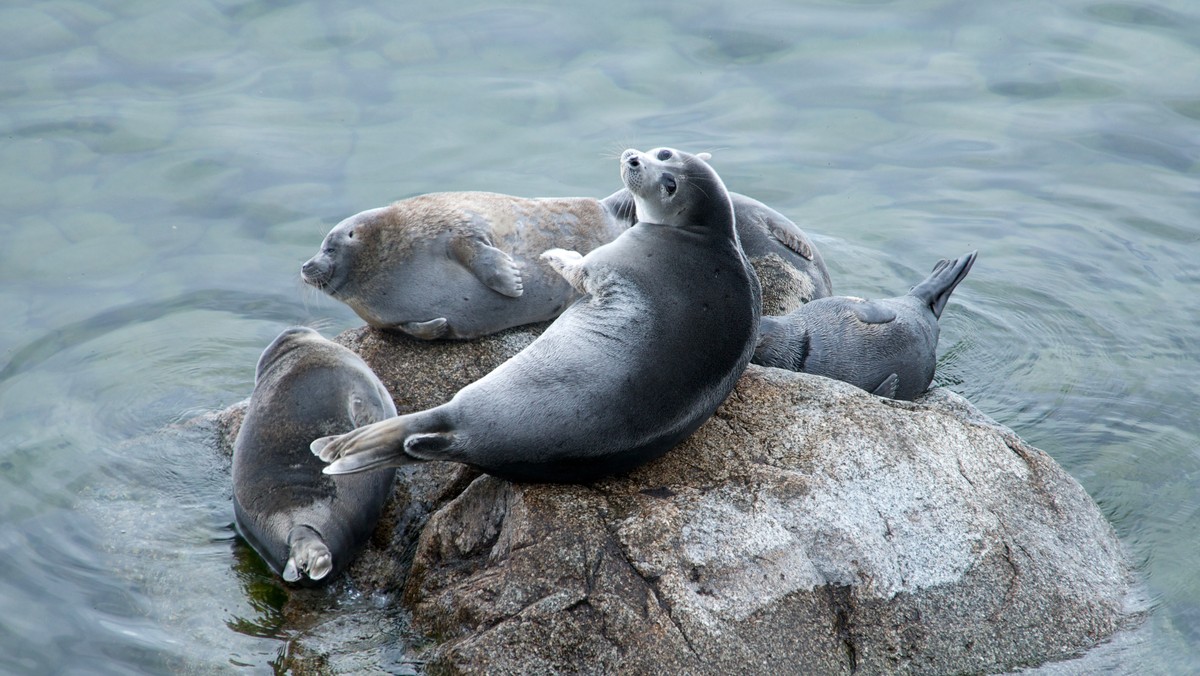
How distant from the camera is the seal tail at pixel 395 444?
5023mm

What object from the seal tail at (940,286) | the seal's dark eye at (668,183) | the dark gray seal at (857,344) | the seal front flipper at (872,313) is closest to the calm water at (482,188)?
the seal tail at (940,286)

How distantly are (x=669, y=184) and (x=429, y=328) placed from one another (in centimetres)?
149

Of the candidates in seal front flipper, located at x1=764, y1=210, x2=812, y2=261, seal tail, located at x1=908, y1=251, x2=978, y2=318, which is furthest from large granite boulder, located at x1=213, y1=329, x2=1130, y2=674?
seal front flipper, located at x1=764, y1=210, x2=812, y2=261

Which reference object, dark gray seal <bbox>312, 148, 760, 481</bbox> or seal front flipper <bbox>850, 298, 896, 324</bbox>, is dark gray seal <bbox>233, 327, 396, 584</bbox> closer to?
dark gray seal <bbox>312, 148, 760, 481</bbox>

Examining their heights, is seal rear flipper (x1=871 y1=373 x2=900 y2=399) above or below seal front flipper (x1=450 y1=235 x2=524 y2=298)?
below

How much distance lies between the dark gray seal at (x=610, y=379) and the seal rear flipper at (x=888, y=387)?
1.37m

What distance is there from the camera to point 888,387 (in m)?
6.81

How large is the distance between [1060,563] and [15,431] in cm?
567

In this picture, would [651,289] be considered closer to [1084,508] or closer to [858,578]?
[858,578]

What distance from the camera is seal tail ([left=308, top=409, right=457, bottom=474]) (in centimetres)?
502

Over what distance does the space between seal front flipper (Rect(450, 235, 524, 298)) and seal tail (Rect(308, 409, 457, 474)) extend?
1.66 meters

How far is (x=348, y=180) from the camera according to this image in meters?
9.98

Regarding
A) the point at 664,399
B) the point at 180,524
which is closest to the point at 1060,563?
the point at 664,399

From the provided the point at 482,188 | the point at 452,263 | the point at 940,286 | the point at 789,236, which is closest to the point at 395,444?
the point at 452,263
